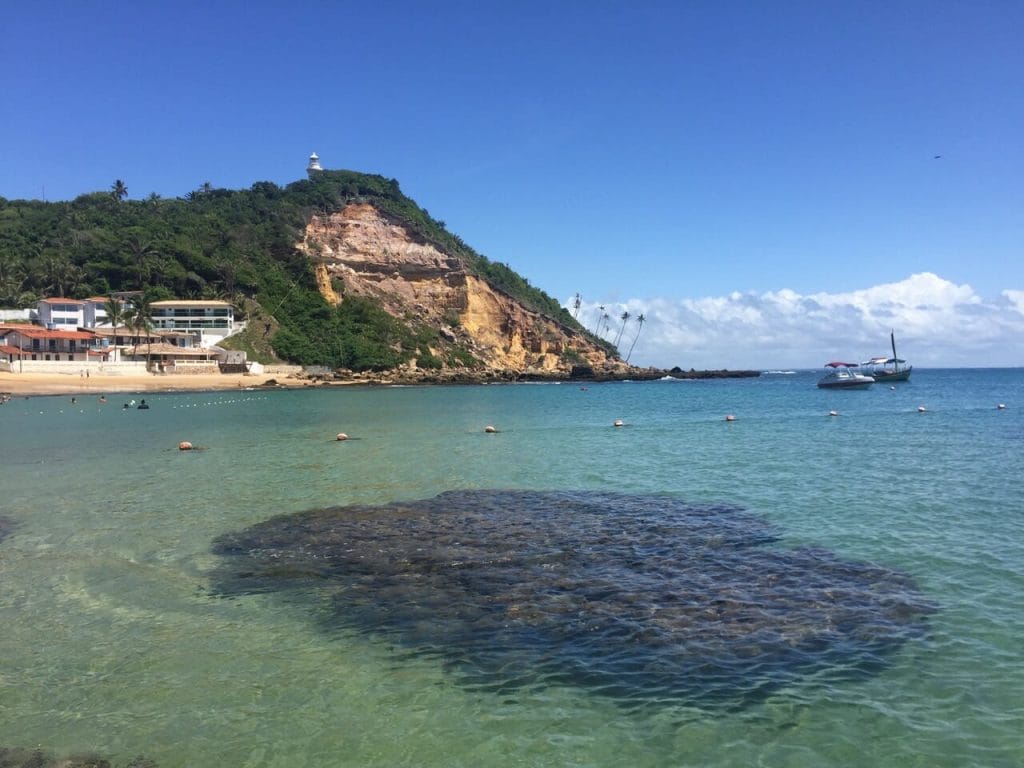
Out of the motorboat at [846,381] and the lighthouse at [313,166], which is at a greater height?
the lighthouse at [313,166]

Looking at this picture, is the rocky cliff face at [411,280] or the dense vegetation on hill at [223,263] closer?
the dense vegetation on hill at [223,263]

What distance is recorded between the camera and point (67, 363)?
72.1 m

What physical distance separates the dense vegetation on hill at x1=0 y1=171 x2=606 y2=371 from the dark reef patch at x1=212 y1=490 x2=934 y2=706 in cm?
8136

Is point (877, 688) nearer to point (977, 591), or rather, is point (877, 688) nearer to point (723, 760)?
point (723, 760)

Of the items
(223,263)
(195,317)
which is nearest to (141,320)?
(195,317)

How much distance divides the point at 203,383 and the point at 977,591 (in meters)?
79.1

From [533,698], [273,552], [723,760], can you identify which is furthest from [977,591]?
[273,552]

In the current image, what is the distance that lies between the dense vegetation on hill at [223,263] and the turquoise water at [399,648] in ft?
231

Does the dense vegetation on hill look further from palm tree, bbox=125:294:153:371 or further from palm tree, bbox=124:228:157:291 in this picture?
palm tree, bbox=125:294:153:371

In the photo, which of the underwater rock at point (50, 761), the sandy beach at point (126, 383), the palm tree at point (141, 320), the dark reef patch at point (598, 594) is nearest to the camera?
the underwater rock at point (50, 761)

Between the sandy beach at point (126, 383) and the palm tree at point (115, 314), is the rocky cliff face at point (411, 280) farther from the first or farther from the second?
the palm tree at point (115, 314)

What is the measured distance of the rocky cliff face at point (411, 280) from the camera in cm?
10619

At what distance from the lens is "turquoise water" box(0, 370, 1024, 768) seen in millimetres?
6215

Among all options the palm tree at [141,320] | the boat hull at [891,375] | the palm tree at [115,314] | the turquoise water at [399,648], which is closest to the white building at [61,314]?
the palm tree at [115,314]
